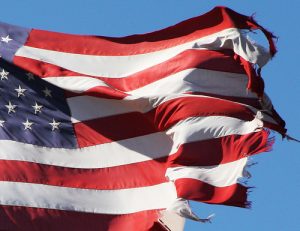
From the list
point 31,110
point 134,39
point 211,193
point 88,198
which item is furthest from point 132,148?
point 134,39

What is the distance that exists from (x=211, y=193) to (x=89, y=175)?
1671 millimetres

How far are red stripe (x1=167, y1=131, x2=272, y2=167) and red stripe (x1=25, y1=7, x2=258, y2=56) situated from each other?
2.00 metres

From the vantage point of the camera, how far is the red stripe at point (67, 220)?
1498cm

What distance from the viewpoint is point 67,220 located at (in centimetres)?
1536

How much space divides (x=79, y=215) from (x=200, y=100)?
241cm

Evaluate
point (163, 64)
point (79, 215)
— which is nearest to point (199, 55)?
point (163, 64)

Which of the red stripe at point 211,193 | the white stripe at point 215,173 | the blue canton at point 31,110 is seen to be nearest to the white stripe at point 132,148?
the blue canton at point 31,110

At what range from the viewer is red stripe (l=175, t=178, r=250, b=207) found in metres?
15.3

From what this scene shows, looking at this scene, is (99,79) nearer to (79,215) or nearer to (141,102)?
(141,102)

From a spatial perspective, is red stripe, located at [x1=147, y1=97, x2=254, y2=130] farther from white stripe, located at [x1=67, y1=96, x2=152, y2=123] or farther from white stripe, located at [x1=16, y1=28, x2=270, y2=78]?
white stripe, located at [x1=16, y1=28, x2=270, y2=78]

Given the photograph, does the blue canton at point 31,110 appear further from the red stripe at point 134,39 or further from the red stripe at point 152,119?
the red stripe at point 134,39

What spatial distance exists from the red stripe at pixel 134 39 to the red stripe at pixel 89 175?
2182 mm

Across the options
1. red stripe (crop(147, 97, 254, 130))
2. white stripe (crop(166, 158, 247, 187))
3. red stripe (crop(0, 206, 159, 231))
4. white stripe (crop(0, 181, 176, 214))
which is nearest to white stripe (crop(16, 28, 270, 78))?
red stripe (crop(147, 97, 254, 130))

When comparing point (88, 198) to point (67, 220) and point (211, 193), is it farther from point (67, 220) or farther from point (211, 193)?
point (211, 193)
